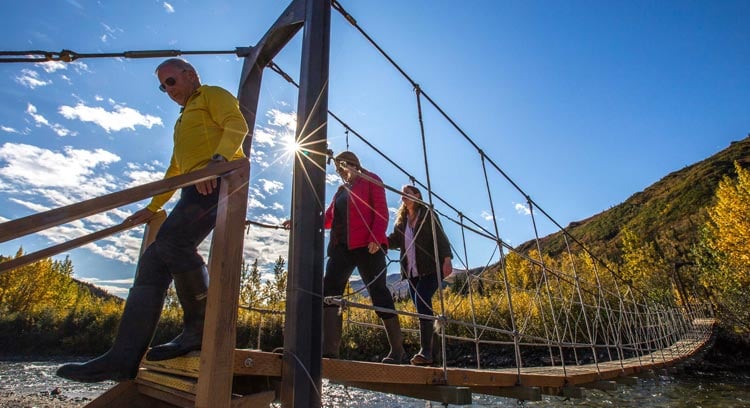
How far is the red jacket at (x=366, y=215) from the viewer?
7.40 ft

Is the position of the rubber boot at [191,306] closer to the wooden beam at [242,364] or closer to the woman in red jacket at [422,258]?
the wooden beam at [242,364]

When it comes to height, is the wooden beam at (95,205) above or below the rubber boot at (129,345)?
above

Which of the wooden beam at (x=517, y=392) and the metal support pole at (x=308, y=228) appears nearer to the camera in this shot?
the metal support pole at (x=308, y=228)

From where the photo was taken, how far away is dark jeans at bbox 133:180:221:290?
133cm

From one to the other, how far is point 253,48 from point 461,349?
10163mm

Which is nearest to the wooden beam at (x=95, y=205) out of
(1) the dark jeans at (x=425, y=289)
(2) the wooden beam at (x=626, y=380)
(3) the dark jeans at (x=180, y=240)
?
(3) the dark jeans at (x=180, y=240)

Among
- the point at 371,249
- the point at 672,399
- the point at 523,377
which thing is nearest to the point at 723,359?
the point at 672,399

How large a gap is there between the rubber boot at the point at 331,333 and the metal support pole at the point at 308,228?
68cm

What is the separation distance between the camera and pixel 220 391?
1.03 meters

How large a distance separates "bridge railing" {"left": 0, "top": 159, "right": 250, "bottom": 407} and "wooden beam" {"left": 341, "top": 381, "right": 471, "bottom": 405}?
1.13 meters

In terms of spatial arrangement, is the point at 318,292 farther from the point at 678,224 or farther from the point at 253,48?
the point at 678,224

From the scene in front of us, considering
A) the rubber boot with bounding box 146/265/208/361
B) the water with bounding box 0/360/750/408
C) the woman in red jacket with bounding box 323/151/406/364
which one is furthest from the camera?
the water with bounding box 0/360/750/408

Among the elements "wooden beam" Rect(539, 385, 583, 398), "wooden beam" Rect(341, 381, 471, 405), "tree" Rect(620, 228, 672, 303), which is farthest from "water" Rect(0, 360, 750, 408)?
"tree" Rect(620, 228, 672, 303)

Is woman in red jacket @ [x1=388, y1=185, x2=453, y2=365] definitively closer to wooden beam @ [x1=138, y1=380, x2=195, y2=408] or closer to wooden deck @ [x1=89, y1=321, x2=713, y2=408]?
wooden deck @ [x1=89, y1=321, x2=713, y2=408]
